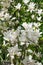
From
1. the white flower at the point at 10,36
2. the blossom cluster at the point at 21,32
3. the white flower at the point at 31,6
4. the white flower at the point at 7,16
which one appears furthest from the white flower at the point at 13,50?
the white flower at the point at 31,6

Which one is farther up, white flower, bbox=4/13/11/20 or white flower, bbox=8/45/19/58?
white flower, bbox=4/13/11/20

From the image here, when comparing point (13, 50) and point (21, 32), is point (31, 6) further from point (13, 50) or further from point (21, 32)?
point (13, 50)

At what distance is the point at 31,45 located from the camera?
8.11 ft

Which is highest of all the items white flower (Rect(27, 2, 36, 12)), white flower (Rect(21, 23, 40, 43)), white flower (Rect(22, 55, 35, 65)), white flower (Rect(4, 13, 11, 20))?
white flower (Rect(27, 2, 36, 12))

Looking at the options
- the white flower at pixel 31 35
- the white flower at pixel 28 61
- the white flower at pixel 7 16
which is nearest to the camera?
the white flower at pixel 28 61

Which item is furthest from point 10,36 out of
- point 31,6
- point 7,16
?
point 31,6

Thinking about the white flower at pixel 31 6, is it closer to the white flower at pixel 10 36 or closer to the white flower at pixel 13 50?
the white flower at pixel 10 36

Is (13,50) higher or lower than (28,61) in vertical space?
higher

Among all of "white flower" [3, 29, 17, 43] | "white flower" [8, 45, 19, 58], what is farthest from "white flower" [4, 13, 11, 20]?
"white flower" [8, 45, 19, 58]

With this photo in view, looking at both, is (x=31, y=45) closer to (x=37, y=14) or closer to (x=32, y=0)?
(x=37, y=14)

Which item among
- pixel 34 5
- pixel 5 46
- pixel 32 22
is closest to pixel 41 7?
pixel 34 5

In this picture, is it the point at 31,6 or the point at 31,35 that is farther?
the point at 31,6

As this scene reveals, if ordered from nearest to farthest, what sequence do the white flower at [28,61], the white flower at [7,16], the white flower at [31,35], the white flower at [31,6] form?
1. the white flower at [28,61]
2. the white flower at [31,35]
3. the white flower at [7,16]
4. the white flower at [31,6]

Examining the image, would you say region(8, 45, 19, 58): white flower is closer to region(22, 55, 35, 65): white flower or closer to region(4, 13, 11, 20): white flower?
region(22, 55, 35, 65): white flower
